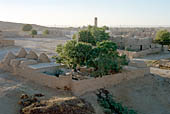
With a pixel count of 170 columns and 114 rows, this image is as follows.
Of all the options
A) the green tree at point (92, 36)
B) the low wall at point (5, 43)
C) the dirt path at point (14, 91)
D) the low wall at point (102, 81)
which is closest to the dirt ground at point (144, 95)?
the low wall at point (102, 81)

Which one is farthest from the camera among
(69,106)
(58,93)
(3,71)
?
(3,71)

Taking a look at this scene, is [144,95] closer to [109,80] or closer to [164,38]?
[109,80]

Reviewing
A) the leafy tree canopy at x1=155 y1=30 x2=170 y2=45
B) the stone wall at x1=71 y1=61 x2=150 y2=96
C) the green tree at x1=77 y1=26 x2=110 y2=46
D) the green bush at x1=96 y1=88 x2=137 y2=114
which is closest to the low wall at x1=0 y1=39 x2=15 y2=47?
the green tree at x1=77 y1=26 x2=110 y2=46

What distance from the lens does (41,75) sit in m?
13.1

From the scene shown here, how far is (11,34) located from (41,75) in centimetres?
3668

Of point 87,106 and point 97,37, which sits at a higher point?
point 97,37

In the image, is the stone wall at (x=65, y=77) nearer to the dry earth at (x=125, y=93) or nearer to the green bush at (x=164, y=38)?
the dry earth at (x=125, y=93)

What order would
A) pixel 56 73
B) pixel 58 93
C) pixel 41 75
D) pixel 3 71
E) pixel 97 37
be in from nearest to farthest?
pixel 58 93, pixel 41 75, pixel 56 73, pixel 3 71, pixel 97 37

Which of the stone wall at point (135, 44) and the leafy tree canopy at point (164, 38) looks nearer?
the stone wall at point (135, 44)

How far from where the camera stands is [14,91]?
1168cm

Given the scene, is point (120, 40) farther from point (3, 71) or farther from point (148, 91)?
point (3, 71)

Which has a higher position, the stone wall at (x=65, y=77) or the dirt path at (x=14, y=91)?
the stone wall at (x=65, y=77)

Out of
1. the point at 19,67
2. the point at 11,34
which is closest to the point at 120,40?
the point at 19,67

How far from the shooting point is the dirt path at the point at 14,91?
10005mm
